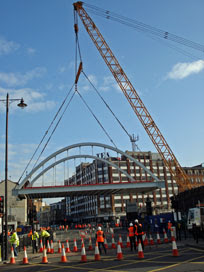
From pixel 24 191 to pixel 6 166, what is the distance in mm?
43301

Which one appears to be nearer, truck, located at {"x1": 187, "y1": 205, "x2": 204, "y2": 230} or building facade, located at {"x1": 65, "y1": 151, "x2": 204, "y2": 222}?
truck, located at {"x1": 187, "y1": 205, "x2": 204, "y2": 230}

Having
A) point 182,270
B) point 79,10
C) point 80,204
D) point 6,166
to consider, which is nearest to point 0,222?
point 6,166

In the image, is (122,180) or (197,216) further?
(122,180)

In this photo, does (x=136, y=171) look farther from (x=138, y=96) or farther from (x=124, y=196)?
(x=138, y=96)

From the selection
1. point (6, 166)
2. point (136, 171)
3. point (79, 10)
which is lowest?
point (6, 166)

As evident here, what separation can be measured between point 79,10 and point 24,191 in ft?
131

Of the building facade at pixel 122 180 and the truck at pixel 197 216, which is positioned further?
the building facade at pixel 122 180

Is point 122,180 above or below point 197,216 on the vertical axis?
above

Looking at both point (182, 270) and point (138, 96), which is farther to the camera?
point (138, 96)

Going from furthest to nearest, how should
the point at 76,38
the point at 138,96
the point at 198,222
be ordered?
the point at 138,96 < the point at 76,38 < the point at 198,222

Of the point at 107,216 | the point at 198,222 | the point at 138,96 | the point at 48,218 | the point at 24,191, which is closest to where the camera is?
the point at 198,222

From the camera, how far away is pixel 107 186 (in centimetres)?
6388

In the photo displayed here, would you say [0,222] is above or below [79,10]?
below

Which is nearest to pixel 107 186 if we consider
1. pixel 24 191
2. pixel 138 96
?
pixel 24 191
